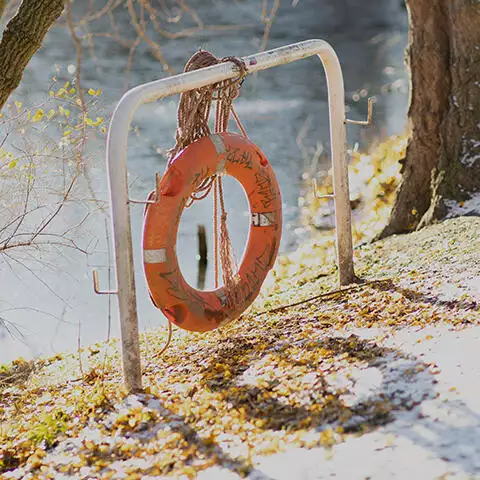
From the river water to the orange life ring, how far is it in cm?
40

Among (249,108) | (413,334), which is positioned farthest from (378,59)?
(413,334)

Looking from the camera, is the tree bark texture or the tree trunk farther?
the tree trunk

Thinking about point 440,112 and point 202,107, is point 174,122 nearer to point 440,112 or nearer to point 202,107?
point 440,112

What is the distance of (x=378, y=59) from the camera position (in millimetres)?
14648

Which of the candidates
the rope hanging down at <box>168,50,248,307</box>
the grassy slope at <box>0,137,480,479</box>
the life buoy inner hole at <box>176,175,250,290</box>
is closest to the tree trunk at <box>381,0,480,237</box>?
the grassy slope at <box>0,137,480,479</box>

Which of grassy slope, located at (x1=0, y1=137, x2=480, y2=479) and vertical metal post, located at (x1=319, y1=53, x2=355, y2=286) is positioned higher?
vertical metal post, located at (x1=319, y1=53, x2=355, y2=286)

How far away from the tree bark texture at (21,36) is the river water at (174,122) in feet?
2.58

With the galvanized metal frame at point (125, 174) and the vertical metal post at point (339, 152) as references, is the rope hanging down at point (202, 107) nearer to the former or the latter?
the galvanized metal frame at point (125, 174)

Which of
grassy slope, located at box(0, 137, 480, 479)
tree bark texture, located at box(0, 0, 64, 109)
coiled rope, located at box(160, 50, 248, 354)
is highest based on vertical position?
tree bark texture, located at box(0, 0, 64, 109)

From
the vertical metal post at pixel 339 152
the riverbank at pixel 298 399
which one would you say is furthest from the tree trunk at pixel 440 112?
the vertical metal post at pixel 339 152

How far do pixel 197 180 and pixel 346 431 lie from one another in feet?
4.23

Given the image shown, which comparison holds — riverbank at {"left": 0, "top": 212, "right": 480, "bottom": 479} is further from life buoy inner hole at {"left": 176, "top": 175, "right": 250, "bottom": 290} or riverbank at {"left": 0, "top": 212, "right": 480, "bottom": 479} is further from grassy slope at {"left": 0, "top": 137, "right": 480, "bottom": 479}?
life buoy inner hole at {"left": 176, "top": 175, "right": 250, "bottom": 290}

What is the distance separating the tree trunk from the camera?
4.67m

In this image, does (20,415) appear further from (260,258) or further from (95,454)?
(260,258)
